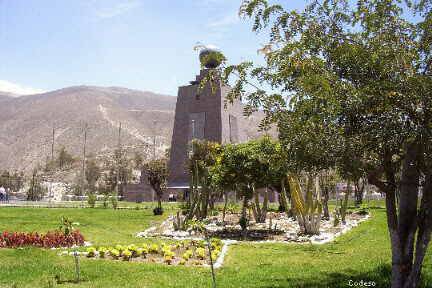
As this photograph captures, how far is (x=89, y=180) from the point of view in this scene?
9844 cm

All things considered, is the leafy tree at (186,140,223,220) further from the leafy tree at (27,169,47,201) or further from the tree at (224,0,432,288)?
the leafy tree at (27,169,47,201)

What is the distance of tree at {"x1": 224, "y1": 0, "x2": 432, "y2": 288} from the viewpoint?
6582mm

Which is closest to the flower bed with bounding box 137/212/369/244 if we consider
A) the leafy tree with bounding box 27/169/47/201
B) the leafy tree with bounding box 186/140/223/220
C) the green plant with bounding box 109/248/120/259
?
the leafy tree with bounding box 186/140/223/220

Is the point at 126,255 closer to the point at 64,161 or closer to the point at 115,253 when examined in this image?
the point at 115,253

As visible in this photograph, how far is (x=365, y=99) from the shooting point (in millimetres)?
6555

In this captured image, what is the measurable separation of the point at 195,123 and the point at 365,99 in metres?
46.0

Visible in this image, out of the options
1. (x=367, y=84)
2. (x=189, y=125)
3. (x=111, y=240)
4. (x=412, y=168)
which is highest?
(x=189, y=125)

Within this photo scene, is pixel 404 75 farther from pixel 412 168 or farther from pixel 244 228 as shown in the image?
pixel 244 228

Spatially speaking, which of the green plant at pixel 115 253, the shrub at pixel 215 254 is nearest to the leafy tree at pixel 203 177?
the shrub at pixel 215 254

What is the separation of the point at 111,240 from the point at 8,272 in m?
7.07

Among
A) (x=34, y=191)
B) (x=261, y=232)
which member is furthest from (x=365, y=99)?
(x=34, y=191)

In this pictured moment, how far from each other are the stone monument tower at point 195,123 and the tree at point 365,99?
140 ft

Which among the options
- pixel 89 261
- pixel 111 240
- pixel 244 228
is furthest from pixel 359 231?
pixel 89 261

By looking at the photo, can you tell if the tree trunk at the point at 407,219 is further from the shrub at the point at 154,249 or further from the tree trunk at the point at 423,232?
the shrub at the point at 154,249
